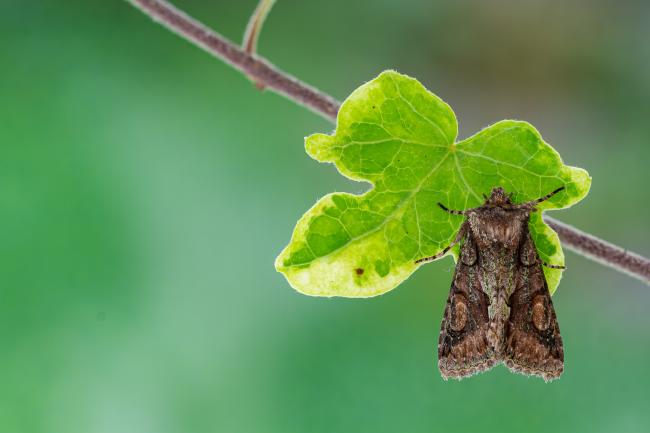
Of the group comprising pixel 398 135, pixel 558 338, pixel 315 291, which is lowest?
pixel 315 291

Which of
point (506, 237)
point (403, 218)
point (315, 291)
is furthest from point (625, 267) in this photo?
point (315, 291)

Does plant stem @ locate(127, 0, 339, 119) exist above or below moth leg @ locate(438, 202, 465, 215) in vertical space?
above

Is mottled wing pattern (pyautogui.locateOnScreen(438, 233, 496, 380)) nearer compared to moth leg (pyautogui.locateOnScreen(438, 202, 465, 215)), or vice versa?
moth leg (pyautogui.locateOnScreen(438, 202, 465, 215))

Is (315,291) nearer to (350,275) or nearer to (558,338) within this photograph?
(350,275)

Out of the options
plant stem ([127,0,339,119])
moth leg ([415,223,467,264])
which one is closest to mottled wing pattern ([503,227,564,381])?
moth leg ([415,223,467,264])

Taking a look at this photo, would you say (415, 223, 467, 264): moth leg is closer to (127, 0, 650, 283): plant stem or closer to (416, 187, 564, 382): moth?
(416, 187, 564, 382): moth

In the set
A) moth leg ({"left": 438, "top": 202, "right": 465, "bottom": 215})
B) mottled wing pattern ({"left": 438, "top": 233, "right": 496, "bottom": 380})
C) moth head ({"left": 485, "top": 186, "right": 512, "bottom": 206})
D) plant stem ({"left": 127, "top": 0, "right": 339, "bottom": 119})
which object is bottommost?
mottled wing pattern ({"left": 438, "top": 233, "right": 496, "bottom": 380})

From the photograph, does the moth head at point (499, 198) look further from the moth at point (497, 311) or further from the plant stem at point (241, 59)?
the plant stem at point (241, 59)

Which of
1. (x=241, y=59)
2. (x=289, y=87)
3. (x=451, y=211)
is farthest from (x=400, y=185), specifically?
(x=241, y=59)
